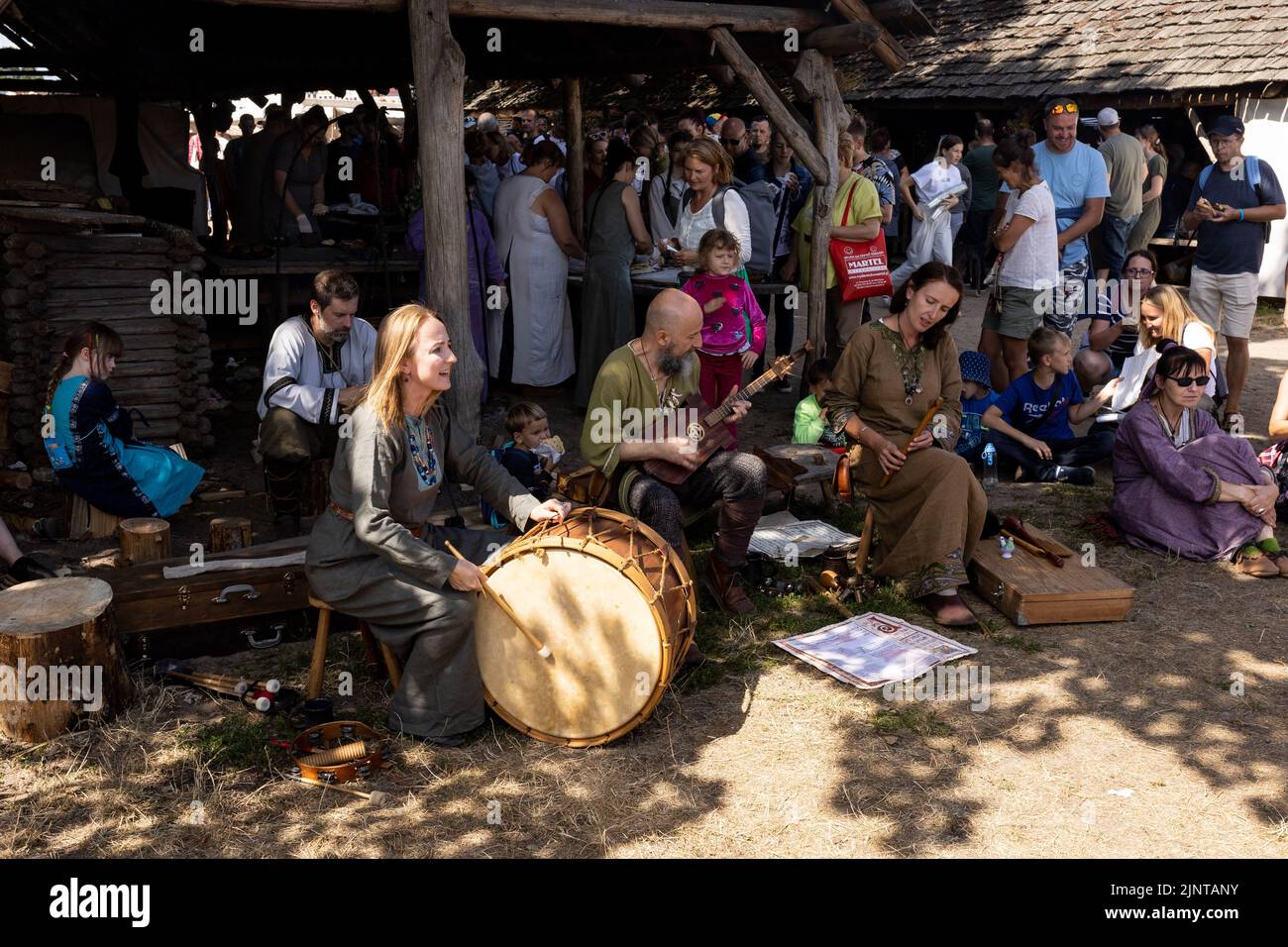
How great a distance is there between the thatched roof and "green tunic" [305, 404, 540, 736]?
1276 centimetres

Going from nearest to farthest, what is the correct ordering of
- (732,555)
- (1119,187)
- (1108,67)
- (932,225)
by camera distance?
1. (732,555)
2. (932,225)
3. (1119,187)
4. (1108,67)

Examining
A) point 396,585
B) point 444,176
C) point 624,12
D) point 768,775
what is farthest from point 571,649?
point 624,12

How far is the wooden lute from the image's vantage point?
5426 mm

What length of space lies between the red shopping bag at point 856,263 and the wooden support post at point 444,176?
12.1ft

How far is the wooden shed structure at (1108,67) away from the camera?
47.5 feet

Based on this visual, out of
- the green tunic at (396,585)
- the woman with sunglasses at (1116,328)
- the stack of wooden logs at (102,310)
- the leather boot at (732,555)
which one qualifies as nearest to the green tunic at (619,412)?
the leather boot at (732,555)

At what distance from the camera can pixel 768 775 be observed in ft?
14.3

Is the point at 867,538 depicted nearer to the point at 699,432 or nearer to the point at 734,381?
the point at 699,432

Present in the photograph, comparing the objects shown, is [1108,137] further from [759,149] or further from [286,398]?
[286,398]

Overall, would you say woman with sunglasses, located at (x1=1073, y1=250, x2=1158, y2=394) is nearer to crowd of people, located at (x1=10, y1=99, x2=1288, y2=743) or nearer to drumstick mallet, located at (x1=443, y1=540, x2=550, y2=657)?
crowd of people, located at (x1=10, y1=99, x2=1288, y2=743)

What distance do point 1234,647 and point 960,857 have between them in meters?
2.39

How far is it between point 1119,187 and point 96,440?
902 centimetres

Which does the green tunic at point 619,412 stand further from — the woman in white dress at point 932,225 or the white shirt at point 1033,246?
the woman in white dress at point 932,225

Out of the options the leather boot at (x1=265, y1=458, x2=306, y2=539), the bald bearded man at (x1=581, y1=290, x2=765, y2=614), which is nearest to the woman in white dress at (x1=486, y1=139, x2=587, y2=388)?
the leather boot at (x1=265, y1=458, x2=306, y2=539)
